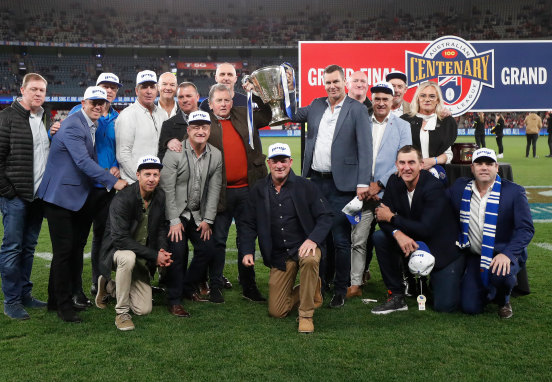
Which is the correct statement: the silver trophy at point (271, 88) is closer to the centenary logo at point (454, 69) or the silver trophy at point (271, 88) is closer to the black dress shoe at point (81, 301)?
the black dress shoe at point (81, 301)

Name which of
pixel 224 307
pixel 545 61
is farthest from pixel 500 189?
pixel 545 61

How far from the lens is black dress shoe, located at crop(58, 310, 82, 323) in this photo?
4.31 metres

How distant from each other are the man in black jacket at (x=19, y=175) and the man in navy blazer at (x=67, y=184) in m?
0.14

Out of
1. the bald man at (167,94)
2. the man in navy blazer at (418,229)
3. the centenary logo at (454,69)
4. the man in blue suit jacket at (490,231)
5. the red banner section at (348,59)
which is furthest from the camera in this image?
the centenary logo at (454,69)

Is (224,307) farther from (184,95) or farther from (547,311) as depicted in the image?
(547,311)

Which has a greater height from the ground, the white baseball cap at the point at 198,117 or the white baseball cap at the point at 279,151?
the white baseball cap at the point at 198,117

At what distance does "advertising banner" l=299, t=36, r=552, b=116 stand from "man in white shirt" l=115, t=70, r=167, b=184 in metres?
3.24

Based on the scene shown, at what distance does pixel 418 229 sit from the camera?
4.50 metres

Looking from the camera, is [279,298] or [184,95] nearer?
[279,298]

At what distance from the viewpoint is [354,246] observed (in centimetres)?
501

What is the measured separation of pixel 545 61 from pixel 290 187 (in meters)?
5.69

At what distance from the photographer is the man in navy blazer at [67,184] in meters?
4.32

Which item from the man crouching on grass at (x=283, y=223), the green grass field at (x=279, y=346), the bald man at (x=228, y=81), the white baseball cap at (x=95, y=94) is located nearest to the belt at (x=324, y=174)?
the man crouching on grass at (x=283, y=223)

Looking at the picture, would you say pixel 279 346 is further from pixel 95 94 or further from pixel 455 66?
pixel 455 66
